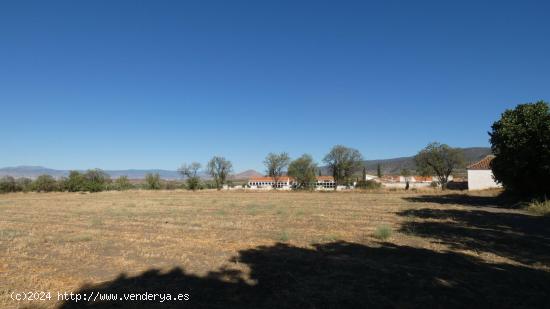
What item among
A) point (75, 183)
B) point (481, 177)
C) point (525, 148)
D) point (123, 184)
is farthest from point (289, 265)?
point (123, 184)

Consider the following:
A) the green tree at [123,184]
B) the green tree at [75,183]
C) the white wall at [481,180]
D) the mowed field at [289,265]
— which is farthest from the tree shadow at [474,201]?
the green tree at [123,184]

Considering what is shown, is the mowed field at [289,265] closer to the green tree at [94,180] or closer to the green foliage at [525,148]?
the green foliage at [525,148]

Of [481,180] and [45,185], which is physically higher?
[45,185]

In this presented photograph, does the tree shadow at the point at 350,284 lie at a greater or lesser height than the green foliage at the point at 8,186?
lesser

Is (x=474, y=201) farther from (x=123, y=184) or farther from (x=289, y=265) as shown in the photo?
(x=123, y=184)

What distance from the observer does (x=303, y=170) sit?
4195 inches

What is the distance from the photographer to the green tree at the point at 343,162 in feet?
328

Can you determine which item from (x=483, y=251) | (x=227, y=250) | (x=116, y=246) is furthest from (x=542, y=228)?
(x=116, y=246)

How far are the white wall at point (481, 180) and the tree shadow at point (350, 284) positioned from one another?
2248 inches

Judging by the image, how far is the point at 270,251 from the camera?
10672mm

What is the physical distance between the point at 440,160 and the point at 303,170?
116ft

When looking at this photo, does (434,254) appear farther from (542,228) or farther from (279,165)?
(279,165)

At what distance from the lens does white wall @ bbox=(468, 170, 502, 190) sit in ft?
196

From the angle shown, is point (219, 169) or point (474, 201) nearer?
point (474, 201)
